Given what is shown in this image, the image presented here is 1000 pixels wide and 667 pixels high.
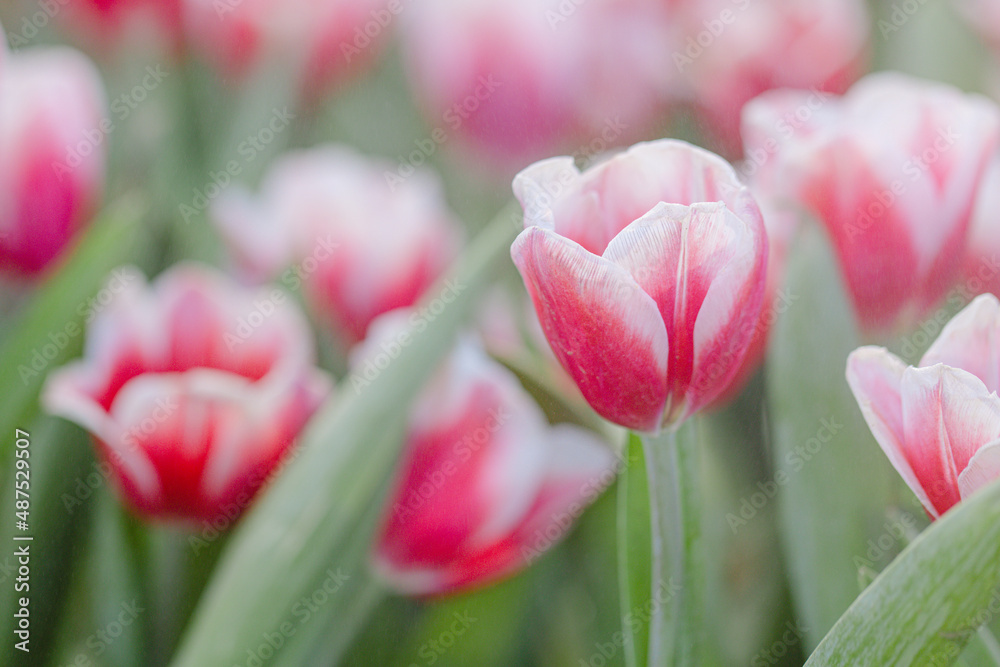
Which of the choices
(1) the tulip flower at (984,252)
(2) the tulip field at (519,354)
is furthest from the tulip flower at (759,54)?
(1) the tulip flower at (984,252)

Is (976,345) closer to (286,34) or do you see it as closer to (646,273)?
(646,273)

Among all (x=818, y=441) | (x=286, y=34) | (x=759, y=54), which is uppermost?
(x=286, y=34)

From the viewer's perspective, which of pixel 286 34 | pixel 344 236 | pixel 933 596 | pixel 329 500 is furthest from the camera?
pixel 286 34

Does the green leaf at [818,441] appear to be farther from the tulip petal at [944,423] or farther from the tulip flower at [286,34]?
the tulip flower at [286,34]

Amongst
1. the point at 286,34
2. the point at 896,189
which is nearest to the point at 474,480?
the point at 896,189

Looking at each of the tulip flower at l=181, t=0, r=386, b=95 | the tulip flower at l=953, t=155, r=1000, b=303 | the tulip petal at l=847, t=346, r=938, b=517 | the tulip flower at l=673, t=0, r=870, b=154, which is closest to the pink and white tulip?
the tulip petal at l=847, t=346, r=938, b=517

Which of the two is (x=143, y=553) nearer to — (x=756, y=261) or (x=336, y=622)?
(x=336, y=622)

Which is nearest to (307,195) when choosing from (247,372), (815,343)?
(247,372)

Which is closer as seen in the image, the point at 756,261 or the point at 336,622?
the point at 756,261
